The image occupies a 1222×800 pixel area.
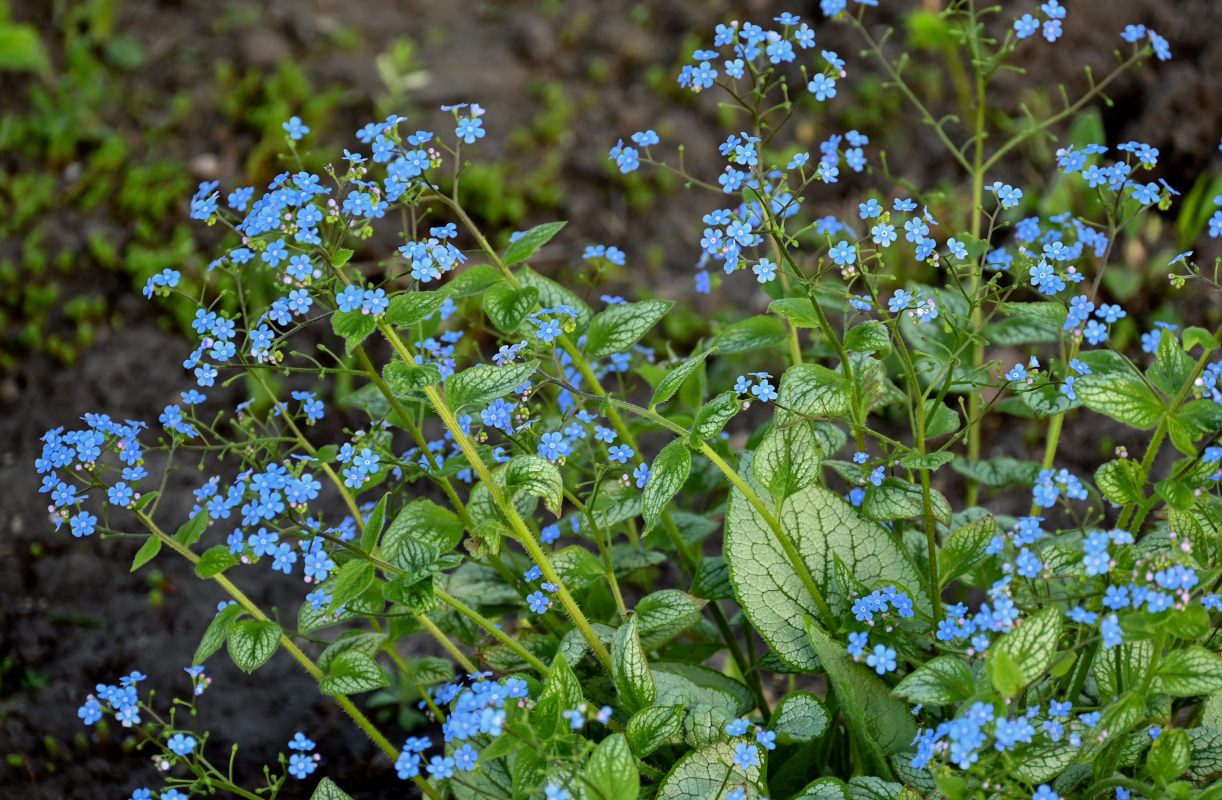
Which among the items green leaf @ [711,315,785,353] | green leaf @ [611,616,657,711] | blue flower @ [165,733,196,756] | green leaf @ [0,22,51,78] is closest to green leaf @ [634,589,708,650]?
green leaf @ [611,616,657,711]

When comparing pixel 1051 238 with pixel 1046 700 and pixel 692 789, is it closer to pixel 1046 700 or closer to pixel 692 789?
pixel 1046 700

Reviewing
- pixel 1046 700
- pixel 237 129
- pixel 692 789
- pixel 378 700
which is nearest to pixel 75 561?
pixel 378 700

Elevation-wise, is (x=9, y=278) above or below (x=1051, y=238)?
above

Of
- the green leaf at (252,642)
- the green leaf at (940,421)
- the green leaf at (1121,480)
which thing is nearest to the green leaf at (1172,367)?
the green leaf at (1121,480)

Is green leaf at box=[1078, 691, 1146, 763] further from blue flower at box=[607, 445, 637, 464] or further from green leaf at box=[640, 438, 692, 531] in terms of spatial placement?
blue flower at box=[607, 445, 637, 464]

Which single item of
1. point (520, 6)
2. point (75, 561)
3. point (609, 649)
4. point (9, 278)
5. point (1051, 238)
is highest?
point (520, 6)

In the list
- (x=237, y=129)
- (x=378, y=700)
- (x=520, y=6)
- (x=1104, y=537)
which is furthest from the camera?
(x=520, y=6)

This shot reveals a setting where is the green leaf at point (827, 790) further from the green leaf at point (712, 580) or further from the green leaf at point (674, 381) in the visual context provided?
the green leaf at point (674, 381)
